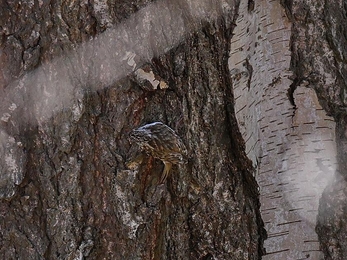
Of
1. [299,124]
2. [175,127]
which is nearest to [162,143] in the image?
[175,127]

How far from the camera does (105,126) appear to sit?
Answer: 1244mm

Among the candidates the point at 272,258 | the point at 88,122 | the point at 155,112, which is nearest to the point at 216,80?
the point at 155,112

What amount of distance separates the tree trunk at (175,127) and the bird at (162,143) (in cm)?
2

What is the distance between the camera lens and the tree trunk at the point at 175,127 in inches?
47.5

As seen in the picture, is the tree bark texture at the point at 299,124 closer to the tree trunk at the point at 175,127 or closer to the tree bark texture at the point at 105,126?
the tree trunk at the point at 175,127

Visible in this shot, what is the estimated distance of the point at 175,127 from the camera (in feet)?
4.29

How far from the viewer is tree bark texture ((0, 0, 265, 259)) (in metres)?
1.20

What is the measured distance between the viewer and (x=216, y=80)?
1.36 metres

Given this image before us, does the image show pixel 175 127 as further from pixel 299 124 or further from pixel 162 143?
pixel 299 124

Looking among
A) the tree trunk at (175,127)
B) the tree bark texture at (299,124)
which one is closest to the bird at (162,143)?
the tree trunk at (175,127)

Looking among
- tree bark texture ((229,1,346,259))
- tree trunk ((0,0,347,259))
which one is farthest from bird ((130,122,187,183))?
tree bark texture ((229,1,346,259))

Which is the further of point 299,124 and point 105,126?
point 299,124

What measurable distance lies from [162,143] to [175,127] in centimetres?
6

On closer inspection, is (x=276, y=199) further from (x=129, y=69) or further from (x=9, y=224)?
(x=9, y=224)
